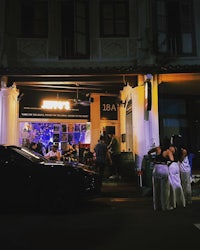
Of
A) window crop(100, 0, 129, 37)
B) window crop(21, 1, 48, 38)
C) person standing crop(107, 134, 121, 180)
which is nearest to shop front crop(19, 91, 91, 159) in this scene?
person standing crop(107, 134, 121, 180)

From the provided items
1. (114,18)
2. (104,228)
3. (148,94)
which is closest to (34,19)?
(114,18)

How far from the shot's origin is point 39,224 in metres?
7.06

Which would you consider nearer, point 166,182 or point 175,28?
point 166,182

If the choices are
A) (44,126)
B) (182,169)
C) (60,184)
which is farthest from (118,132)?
(60,184)

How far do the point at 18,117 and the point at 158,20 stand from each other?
7.35 metres

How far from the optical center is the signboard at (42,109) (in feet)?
49.0

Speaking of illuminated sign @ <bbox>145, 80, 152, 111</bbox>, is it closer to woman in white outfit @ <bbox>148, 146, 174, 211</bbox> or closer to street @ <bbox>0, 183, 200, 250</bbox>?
woman in white outfit @ <bbox>148, 146, 174, 211</bbox>

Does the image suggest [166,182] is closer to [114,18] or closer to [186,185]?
[186,185]

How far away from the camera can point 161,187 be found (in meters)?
8.48

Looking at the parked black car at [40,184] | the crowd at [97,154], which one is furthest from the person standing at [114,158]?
the parked black car at [40,184]

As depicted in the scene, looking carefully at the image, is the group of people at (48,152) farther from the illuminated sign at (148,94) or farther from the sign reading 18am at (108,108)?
the illuminated sign at (148,94)

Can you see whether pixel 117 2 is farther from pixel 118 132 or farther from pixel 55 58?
pixel 118 132

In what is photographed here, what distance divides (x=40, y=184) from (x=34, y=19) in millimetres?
8891

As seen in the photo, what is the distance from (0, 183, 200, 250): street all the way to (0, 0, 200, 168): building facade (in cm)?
468
